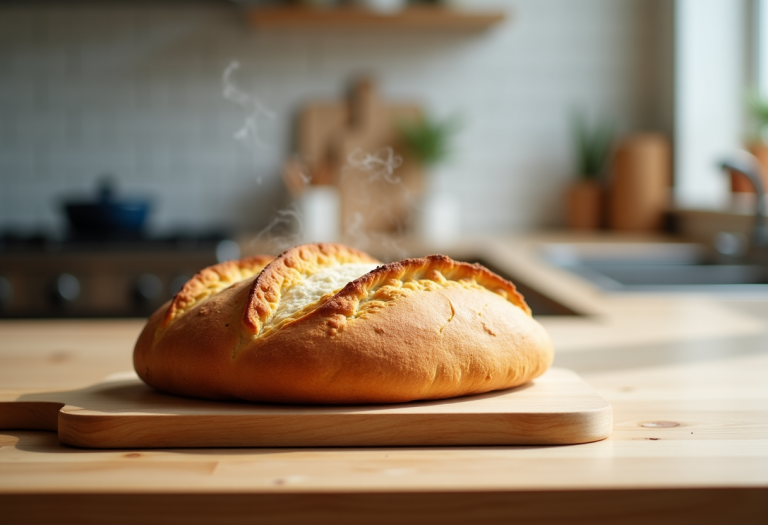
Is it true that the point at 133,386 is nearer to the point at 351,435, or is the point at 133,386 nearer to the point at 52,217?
the point at 351,435

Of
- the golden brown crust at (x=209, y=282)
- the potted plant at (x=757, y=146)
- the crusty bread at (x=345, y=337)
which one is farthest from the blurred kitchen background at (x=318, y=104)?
the crusty bread at (x=345, y=337)

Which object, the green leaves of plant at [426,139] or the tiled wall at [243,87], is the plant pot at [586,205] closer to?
the tiled wall at [243,87]

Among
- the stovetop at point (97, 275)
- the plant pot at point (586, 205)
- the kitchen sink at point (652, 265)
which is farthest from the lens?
the plant pot at point (586, 205)

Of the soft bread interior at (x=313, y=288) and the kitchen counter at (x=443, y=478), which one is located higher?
the soft bread interior at (x=313, y=288)

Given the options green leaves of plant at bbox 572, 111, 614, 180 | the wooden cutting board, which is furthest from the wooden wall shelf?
the wooden cutting board

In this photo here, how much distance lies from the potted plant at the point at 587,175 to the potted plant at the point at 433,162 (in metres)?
0.46

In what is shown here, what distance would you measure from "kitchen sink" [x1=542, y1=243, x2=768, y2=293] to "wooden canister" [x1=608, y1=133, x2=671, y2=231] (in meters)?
0.42

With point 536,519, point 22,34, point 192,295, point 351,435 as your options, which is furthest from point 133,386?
point 22,34

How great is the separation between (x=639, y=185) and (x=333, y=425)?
274cm

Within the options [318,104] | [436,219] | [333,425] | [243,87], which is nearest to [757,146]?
[436,219]

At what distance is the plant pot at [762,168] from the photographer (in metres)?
2.66

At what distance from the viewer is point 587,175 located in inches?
132

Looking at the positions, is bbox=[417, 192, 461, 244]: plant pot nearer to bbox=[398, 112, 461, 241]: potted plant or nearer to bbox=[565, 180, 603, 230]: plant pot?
bbox=[398, 112, 461, 241]: potted plant

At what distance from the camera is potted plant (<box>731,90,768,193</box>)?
261cm
